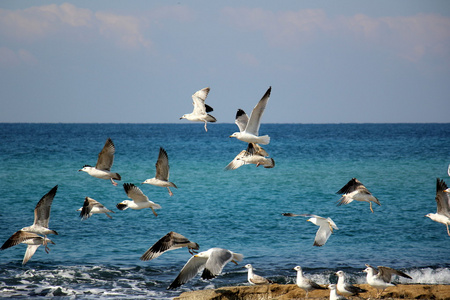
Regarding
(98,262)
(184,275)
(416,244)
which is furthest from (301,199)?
(184,275)

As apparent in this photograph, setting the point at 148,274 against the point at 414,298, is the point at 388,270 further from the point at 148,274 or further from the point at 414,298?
the point at 148,274

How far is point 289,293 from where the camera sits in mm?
10594

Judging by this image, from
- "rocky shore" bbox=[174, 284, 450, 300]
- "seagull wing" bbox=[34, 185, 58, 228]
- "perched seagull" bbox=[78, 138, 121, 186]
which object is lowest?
"rocky shore" bbox=[174, 284, 450, 300]

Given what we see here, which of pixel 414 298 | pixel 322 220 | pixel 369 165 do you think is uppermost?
pixel 369 165

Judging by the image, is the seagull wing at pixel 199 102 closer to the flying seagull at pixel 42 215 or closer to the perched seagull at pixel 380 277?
the flying seagull at pixel 42 215

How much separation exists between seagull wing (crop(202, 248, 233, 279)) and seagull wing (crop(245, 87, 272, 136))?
10.0ft

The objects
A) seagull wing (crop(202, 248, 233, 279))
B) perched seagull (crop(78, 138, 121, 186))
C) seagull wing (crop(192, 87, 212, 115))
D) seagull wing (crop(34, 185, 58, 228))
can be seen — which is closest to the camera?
seagull wing (crop(202, 248, 233, 279))

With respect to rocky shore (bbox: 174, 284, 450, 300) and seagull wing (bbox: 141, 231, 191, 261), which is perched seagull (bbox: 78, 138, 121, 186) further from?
rocky shore (bbox: 174, 284, 450, 300)

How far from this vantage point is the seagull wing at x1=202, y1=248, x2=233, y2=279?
949 cm

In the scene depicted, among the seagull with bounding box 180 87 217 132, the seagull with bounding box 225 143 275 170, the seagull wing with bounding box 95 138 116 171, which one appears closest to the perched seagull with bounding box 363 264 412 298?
the seagull with bounding box 225 143 275 170

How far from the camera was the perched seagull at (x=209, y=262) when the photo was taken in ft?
31.3

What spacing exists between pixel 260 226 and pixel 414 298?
11089mm

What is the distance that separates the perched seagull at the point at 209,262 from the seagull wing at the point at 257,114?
3.00m

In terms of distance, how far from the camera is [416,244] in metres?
18.3
